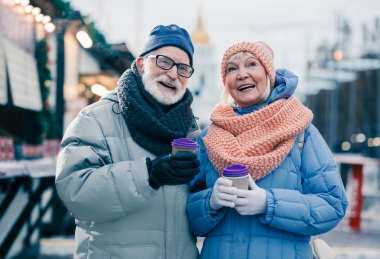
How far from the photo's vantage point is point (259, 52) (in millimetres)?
2197

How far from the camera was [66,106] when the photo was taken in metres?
7.96

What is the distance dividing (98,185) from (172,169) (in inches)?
14.8

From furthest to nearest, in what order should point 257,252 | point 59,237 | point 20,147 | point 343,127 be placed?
point 343,127
point 59,237
point 20,147
point 257,252

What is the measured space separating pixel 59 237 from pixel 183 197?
4.94m

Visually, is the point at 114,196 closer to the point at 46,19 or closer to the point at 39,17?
the point at 39,17

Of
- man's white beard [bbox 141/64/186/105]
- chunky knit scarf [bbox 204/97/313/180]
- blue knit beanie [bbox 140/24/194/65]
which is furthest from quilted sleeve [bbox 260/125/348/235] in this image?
blue knit beanie [bbox 140/24/194/65]

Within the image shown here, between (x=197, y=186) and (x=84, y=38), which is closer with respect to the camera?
(x=197, y=186)

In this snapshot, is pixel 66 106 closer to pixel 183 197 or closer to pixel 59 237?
pixel 59 237

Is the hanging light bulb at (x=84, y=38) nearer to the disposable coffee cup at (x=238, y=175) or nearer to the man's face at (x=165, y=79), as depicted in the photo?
the man's face at (x=165, y=79)

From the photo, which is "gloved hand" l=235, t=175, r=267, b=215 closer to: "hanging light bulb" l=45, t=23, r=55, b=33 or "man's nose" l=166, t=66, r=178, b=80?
"man's nose" l=166, t=66, r=178, b=80

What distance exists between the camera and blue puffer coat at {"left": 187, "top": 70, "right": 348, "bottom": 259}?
6.36 ft

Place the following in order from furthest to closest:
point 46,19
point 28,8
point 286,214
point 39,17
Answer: point 46,19, point 39,17, point 28,8, point 286,214

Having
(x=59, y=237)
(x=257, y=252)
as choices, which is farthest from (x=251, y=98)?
(x=59, y=237)

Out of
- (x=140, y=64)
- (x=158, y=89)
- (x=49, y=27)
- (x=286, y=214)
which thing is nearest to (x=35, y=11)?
(x=49, y=27)
